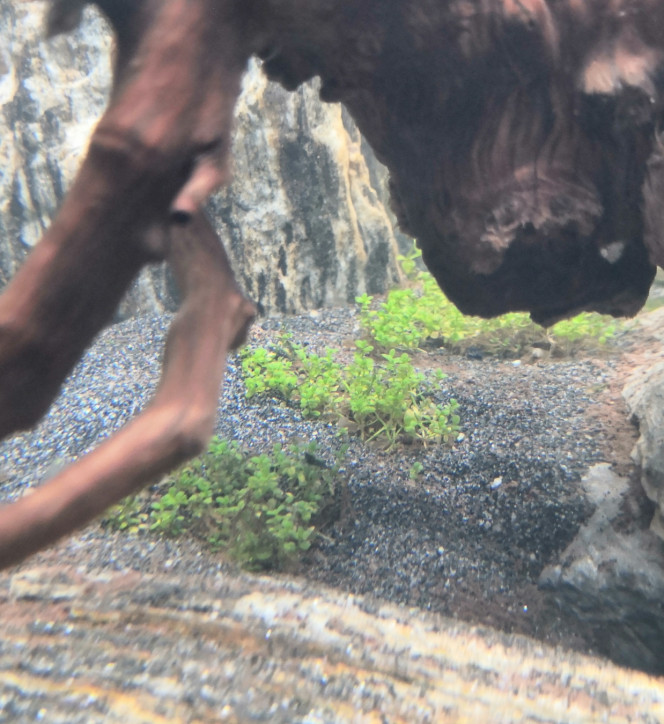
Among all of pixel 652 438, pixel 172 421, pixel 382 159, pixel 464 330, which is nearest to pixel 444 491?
pixel 652 438

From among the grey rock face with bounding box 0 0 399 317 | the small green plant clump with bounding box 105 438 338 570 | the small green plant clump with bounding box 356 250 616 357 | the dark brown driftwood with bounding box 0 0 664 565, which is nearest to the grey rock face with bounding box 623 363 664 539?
the dark brown driftwood with bounding box 0 0 664 565

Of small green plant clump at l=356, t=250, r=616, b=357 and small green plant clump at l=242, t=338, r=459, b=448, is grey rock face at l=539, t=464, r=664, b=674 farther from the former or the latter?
small green plant clump at l=356, t=250, r=616, b=357

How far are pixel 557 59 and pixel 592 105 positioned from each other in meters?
0.27

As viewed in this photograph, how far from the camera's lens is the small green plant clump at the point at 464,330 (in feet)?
18.2

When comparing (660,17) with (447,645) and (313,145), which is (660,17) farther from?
(313,145)

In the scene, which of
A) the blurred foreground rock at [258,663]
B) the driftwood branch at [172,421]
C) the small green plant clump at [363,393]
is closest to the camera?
the driftwood branch at [172,421]

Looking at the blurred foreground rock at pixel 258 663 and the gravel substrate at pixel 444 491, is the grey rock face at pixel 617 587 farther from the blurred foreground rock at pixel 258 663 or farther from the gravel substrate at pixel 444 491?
the blurred foreground rock at pixel 258 663

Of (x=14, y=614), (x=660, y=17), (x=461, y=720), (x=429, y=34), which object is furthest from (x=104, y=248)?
(x=660, y=17)

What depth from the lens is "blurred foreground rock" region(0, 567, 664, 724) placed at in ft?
5.50

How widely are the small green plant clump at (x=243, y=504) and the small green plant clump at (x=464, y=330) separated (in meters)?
2.20

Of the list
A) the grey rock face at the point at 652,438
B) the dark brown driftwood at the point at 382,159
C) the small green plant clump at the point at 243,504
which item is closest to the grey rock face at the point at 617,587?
the grey rock face at the point at 652,438

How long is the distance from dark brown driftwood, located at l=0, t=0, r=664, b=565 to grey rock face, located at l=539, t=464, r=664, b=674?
4.46 ft

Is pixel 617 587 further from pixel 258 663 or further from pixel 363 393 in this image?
pixel 258 663

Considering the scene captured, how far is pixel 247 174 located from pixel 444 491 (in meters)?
4.25
